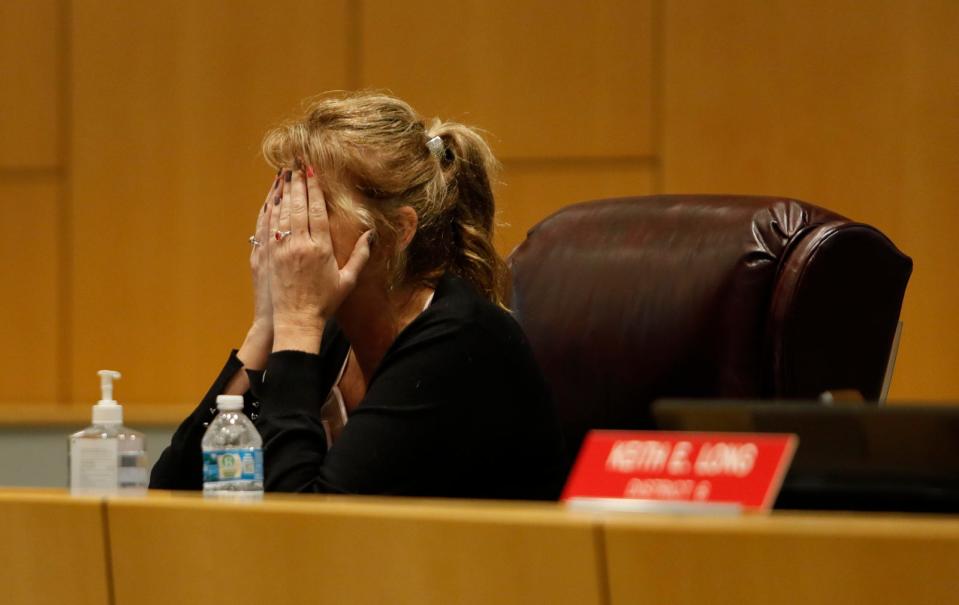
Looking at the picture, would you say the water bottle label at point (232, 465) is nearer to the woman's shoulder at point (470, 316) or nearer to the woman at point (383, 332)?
the woman at point (383, 332)

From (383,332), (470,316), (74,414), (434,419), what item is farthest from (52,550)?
(74,414)

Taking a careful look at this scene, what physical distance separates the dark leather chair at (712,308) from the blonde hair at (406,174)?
0.12 m

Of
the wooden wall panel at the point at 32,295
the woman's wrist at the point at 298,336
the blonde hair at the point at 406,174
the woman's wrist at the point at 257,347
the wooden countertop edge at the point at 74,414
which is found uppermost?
the blonde hair at the point at 406,174

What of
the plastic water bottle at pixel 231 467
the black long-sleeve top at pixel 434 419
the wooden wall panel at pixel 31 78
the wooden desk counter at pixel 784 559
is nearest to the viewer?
the wooden desk counter at pixel 784 559

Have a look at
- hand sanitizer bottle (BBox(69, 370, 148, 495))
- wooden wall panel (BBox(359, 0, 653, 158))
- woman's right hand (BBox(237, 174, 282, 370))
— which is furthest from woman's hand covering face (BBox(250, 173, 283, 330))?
wooden wall panel (BBox(359, 0, 653, 158))

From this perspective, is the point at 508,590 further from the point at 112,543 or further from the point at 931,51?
the point at 931,51

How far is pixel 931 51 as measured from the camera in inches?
114

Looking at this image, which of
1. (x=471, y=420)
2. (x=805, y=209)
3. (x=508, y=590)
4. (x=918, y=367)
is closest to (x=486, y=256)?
(x=471, y=420)

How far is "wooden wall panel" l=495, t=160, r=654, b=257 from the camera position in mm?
3109

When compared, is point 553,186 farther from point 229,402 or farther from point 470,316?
point 229,402

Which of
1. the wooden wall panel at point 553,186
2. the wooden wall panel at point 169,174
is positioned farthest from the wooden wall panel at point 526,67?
the wooden wall panel at point 169,174

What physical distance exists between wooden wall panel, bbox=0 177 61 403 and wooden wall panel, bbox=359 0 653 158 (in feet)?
3.02

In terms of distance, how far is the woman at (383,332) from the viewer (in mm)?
1468

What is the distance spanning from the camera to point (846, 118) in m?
2.93
